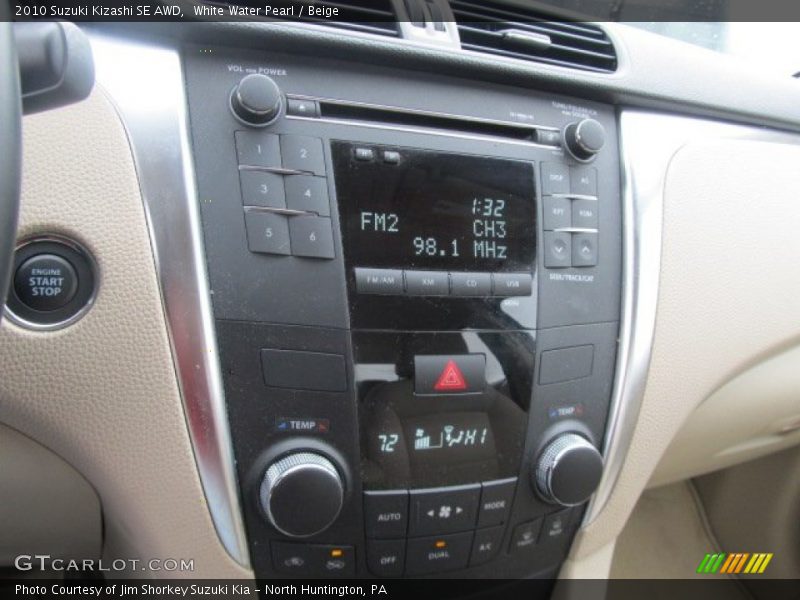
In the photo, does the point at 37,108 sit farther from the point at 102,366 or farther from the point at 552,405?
the point at 552,405

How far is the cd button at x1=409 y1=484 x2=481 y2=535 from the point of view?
0.69 m

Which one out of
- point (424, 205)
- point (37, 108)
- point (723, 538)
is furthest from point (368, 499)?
point (723, 538)

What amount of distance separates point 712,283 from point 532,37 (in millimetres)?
377

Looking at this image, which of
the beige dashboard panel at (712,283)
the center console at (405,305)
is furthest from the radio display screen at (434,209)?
the beige dashboard panel at (712,283)

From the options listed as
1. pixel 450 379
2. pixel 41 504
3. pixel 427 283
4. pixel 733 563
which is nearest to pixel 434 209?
pixel 427 283

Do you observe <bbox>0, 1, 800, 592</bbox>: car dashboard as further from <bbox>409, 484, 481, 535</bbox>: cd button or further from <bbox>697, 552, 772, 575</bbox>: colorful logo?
<bbox>697, 552, 772, 575</bbox>: colorful logo

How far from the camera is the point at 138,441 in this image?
59 centimetres

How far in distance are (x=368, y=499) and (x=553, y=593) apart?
14.8 inches

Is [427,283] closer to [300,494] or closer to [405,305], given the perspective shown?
[405,305]

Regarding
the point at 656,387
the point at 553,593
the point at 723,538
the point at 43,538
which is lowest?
the point at 723,538

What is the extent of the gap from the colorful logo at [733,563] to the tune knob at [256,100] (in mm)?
1397

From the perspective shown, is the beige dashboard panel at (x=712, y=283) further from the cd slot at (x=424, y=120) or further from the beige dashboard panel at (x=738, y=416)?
the cd slot at (x=424, y=120)

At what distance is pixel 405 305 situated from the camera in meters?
0.65
